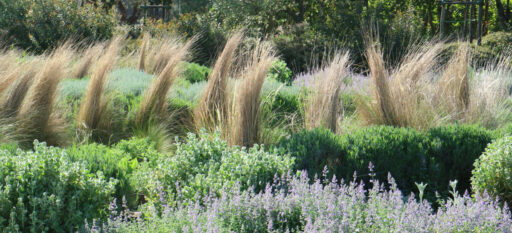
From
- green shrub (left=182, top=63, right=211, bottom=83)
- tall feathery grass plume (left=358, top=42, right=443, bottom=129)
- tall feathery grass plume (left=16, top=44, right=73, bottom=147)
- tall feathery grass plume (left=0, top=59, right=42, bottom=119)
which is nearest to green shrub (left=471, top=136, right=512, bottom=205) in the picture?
tall feathery grass plume (left=358, top=42, right=443, bottom=129)

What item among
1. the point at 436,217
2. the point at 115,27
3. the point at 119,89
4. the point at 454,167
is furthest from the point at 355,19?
the point at 436,217

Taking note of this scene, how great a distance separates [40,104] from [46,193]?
218 cm

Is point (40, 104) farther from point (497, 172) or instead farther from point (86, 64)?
point (497, 172)

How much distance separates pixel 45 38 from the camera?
1236cm

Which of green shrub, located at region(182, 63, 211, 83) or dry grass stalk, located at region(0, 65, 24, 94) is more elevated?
dry grass stalk, located at region(0, 65, 24, 94)

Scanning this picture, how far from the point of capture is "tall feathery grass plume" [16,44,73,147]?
491 centimetres

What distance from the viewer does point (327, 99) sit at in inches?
197

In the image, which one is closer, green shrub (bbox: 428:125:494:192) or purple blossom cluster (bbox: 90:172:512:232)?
purple blossom cluster (bbox: 90:172:512:232)

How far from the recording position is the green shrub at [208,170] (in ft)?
11.7

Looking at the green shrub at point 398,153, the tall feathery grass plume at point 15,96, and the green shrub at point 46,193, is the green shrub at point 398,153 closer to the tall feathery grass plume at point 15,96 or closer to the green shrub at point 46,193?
the green shrub at point 46,193

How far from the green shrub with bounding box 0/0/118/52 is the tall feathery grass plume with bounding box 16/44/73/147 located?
24.1 feet

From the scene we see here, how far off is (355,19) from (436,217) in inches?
455

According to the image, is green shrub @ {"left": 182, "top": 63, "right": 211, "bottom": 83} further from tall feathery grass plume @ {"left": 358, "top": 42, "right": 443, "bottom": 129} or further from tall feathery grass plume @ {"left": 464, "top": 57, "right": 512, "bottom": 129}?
tall feathery grass plume @ {"left": 464, "top": 57, "right": 512, "bottom": 129}

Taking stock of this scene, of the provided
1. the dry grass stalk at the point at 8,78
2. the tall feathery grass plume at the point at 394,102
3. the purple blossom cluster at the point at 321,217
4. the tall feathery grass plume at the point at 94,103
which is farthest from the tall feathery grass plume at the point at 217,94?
the purple blossom cluster at the point at 321,217
